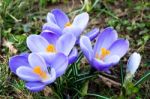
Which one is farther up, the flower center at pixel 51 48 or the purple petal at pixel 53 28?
the purple petal at pixel 53 28

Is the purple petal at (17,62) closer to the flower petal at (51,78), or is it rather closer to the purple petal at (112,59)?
the flower petal at (51,78)

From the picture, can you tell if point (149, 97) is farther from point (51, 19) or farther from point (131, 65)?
point (51, 19)

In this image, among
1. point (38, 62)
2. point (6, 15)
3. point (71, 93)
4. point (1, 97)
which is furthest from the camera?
point (6, 15)

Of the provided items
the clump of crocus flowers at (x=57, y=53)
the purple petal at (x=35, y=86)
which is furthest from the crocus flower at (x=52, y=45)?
the purple petal at (x=35, y=86)

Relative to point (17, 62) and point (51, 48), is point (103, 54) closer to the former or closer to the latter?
point (51, 48)

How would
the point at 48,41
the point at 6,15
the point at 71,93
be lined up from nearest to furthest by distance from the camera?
the point at 48,41, the point at 71,93, the point at 6,15

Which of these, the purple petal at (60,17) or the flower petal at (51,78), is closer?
the flower petal at (51,78)

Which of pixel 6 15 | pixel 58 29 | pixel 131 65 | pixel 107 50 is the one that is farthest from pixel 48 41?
pixel 6 15
